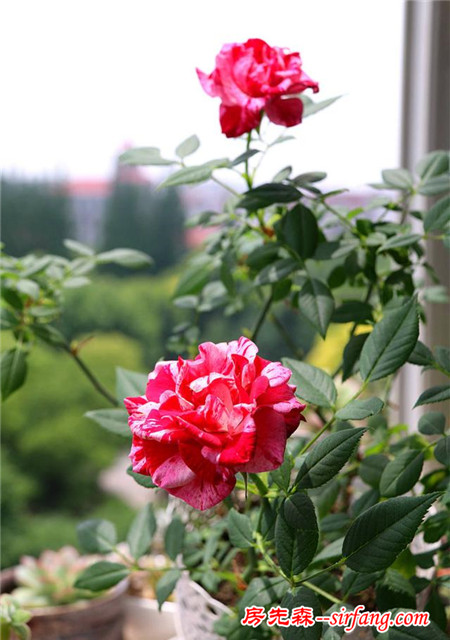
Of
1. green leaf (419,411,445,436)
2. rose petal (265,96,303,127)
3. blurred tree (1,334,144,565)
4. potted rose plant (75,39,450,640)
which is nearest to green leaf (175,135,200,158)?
potted rose plant (75,39,450,640)

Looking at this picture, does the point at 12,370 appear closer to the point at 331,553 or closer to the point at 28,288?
the point at 28,288

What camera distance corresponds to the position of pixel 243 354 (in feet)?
1.37

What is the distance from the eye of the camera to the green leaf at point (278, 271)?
63 cm

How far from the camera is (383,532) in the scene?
443 millimetres

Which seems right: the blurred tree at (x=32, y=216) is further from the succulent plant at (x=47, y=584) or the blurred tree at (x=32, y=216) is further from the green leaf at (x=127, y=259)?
the green leaf at (x=127, y=259)

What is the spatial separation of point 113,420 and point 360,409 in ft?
0.70

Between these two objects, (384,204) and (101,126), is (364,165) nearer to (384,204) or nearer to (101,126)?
(101,126)

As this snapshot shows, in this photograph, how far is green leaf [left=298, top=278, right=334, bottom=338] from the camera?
0.60 meters

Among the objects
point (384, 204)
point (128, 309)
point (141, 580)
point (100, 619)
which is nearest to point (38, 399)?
point (128, 309)

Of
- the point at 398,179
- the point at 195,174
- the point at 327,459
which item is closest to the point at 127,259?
the point at 195,174

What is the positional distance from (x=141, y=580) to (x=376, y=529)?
2.32 feet

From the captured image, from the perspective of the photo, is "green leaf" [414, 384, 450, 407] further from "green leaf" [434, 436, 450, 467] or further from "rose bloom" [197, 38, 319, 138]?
"rose bloom" [197, 38, 319, 138]

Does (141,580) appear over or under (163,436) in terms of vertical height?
under

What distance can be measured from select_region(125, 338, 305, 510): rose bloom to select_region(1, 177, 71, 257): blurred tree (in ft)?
4.95
